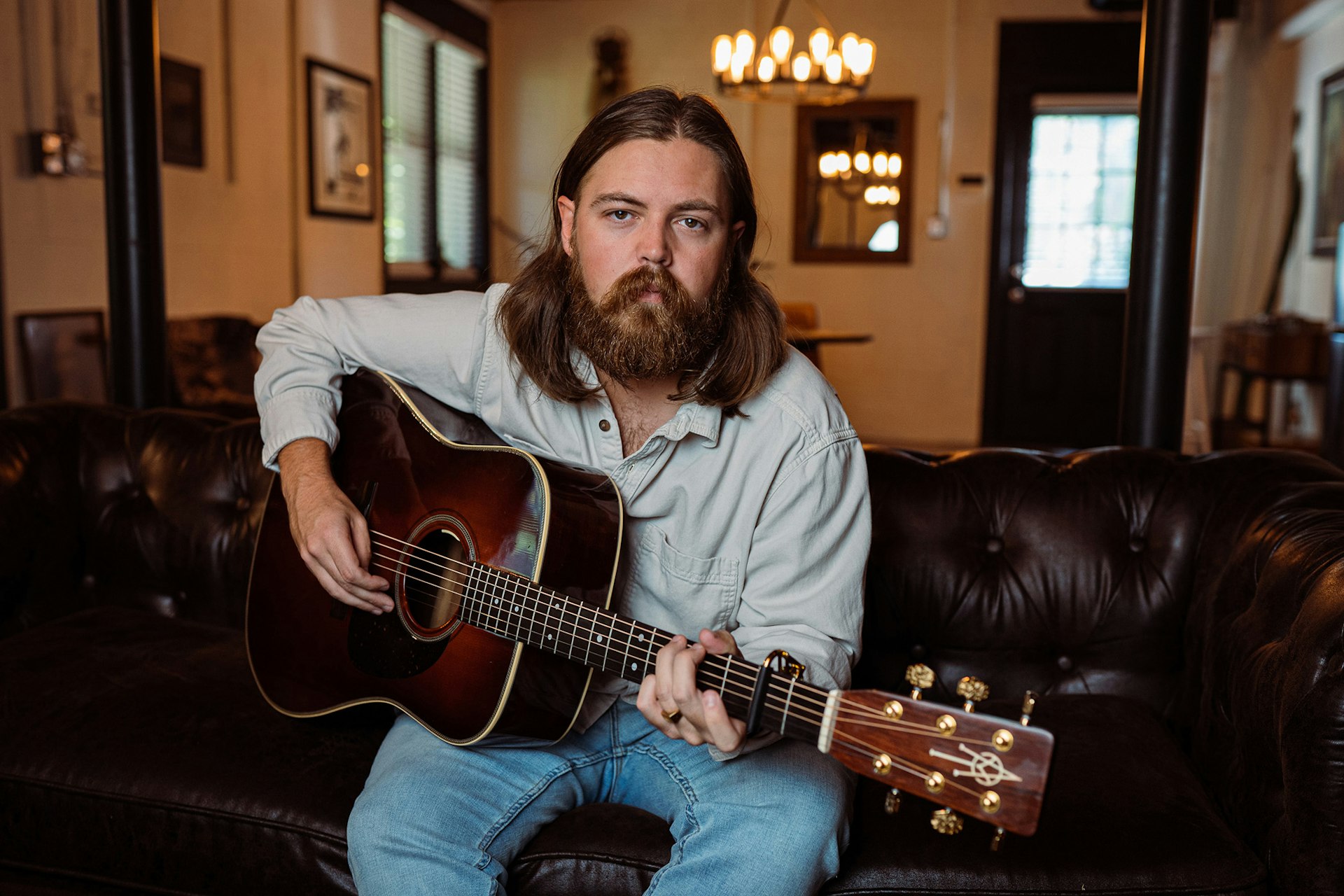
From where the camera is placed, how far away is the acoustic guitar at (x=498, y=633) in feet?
3.35

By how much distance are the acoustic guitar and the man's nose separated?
0.95ft

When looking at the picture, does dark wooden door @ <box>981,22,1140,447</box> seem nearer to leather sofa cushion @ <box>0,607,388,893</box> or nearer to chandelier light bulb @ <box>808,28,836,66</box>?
chandelier light bulb @ <box>808,28,836,66</box>

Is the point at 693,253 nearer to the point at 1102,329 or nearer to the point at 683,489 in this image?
the point at 683,489

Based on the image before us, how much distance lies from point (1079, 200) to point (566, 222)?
6.25 metres

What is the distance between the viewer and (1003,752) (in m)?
0.99

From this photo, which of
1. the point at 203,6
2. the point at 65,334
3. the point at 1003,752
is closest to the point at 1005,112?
the point at 203,6

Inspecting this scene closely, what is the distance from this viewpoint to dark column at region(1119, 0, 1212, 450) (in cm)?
219

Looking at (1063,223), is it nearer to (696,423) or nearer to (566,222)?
(566,222)

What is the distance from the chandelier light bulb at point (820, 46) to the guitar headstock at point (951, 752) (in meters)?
4.79

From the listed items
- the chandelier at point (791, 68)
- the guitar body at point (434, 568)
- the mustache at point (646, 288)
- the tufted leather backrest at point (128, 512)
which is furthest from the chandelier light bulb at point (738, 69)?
the mustache at point (646, 288)

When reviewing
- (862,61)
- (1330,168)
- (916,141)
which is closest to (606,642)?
(862,61)

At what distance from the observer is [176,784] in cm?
151

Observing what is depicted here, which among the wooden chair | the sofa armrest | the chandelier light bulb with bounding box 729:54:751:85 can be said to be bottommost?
the sofa armrest

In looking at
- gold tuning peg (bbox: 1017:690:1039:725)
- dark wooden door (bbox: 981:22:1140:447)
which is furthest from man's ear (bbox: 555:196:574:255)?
dark wooden door (bbox: 981:22:1140:447)
